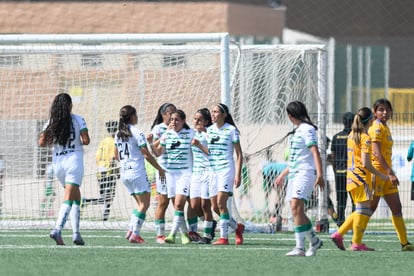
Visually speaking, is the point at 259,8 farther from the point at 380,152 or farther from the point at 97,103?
the point at 380,152

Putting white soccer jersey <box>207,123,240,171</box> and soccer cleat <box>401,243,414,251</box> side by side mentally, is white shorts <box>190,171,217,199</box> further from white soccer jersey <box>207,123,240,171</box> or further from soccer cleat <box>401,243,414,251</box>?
soccer cleat <box>401,243,414,251</box>

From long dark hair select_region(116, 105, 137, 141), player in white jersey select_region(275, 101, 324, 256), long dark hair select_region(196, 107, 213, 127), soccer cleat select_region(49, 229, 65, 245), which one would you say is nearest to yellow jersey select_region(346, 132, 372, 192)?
player in white jersey select_region(275, 101, 324, 256)

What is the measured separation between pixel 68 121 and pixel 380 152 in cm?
387

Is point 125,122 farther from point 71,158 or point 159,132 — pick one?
point 71,158

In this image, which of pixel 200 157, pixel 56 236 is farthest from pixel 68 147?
pixel 200 157

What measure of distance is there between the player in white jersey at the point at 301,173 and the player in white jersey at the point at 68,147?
107 inches

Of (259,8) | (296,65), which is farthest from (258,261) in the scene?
(259,8)

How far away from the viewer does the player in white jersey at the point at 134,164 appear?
692 inches

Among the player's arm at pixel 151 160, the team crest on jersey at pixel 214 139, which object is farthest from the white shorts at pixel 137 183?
the team crest on jersey at pixel 214 139

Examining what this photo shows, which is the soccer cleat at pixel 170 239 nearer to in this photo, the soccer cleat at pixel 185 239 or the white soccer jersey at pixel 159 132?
the soccer cleat at pixel 185 239

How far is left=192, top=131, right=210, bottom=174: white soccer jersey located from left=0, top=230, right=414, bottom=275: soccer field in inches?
41.1

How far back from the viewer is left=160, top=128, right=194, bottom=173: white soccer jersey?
18.2m

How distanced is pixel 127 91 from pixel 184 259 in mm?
9165

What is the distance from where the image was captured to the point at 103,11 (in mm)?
39375
